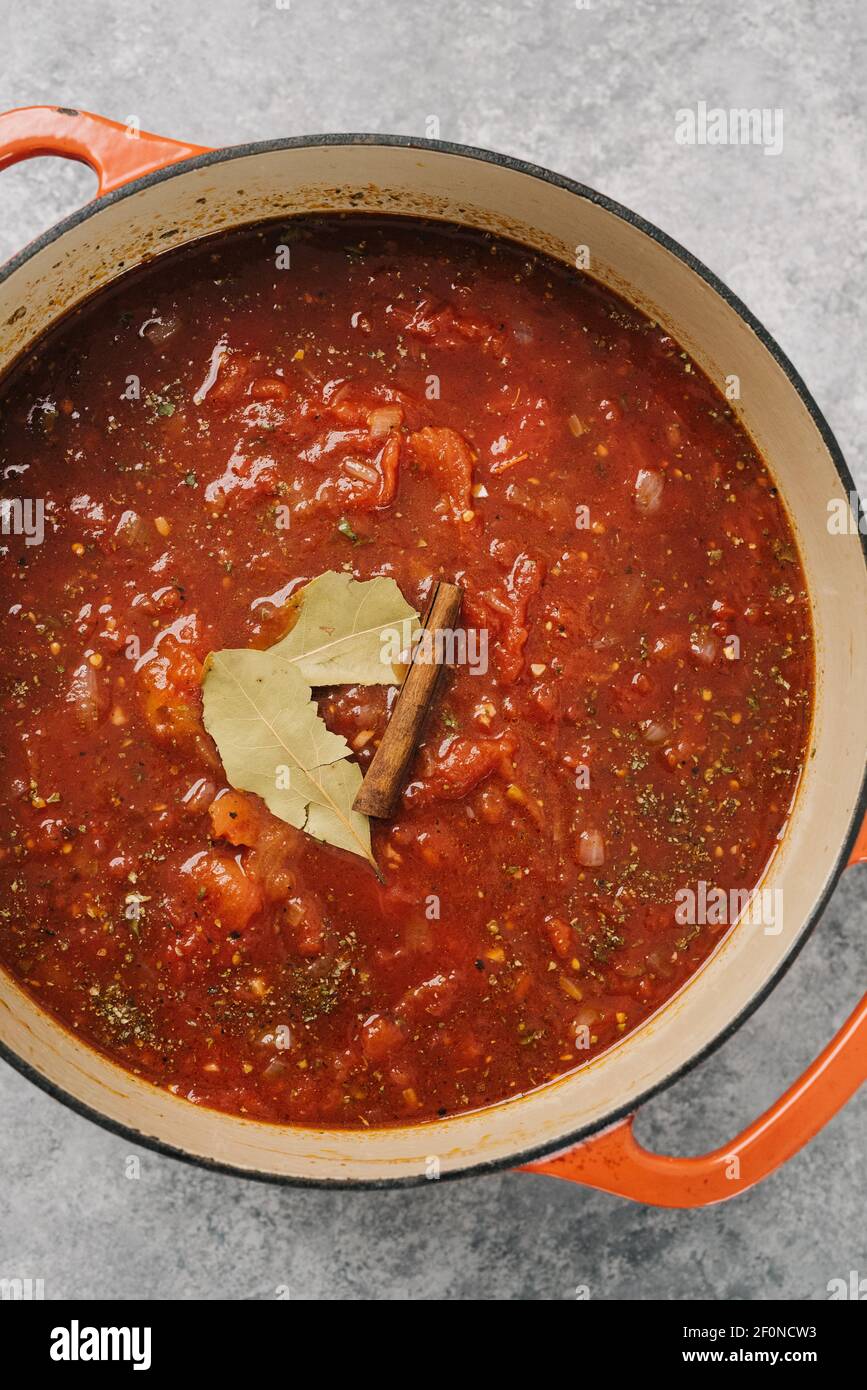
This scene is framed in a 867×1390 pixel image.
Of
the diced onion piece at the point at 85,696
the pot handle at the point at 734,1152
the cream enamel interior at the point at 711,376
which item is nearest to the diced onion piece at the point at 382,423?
the cream enamel interior at the point at 711,376

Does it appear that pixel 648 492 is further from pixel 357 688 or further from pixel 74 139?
pixel 74 139

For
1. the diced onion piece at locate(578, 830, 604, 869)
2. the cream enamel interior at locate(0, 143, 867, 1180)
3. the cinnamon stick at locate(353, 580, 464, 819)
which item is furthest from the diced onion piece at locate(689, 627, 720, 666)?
the cinnamon stick at locate(353, 580, 464, 819)

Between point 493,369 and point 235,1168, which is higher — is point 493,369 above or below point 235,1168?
above

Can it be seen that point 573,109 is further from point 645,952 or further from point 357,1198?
point 357,1198

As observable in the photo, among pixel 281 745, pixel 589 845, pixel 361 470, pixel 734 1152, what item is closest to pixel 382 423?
pixel 361 470

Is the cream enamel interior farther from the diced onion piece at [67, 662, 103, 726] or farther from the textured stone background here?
the diced onion piece at [67, 662, 103, 726]
